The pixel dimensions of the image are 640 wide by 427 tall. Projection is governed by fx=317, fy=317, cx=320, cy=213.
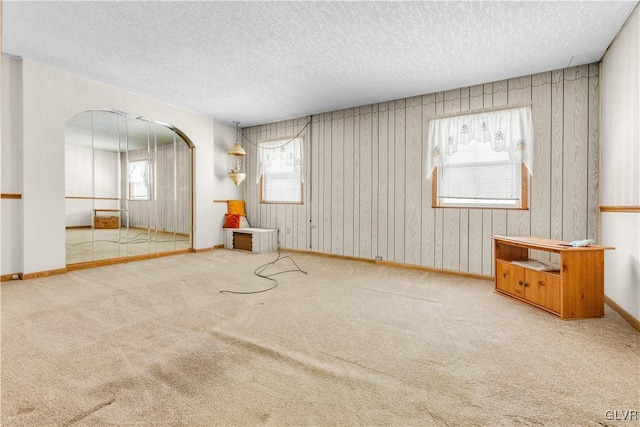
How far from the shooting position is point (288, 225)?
20.7 feet

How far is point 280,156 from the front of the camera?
641cm

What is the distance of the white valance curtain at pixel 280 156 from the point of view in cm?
616

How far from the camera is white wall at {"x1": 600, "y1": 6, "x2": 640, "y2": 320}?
269 cm

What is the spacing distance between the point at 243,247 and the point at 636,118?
5751 millimetres

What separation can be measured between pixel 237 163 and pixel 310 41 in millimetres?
3752

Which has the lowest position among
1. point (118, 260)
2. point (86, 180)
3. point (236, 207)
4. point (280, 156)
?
point (118, 260)

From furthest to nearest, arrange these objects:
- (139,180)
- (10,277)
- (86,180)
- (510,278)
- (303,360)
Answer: (86,180)
(139,180)
(10,277)
(510,278)
(303,360)

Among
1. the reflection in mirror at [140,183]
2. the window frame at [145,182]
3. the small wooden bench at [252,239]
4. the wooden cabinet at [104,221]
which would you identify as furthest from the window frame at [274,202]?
the wooden cabinet at [104,221]

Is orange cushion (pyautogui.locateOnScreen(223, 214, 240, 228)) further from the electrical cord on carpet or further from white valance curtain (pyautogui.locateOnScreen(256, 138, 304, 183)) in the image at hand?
the electrical cord on carpet

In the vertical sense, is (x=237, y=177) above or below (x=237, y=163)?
below

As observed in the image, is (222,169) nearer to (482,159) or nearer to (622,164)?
(482,159)

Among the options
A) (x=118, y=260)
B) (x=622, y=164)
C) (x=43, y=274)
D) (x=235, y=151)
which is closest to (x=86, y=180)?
(x=118, y=260)

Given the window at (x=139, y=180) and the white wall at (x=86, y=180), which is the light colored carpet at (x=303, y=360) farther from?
the white wall at (x=86, y=180)

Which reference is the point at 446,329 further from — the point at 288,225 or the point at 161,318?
the point at 288,225
